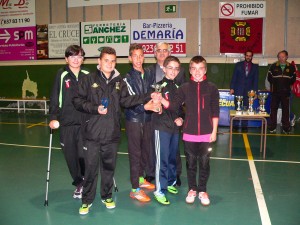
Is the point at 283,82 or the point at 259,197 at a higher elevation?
the point at 283,82

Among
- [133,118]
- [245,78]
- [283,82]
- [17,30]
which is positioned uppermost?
[17,30]

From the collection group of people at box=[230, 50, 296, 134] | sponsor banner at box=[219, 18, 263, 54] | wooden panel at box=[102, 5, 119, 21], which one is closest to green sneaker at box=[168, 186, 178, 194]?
group of people at box=[230, 50, 296, 134]

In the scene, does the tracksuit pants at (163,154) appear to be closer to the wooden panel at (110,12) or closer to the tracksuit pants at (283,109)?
the tracksuit pants at (283,109)

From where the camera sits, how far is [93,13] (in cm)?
1152

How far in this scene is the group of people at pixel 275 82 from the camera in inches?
317

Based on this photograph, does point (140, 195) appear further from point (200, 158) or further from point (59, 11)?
point (59, 11)

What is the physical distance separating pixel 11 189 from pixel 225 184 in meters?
2.96

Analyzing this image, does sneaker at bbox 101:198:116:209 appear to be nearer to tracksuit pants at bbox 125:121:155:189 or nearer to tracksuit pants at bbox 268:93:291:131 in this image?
tracksuit pants at bbox 125:121:155:189

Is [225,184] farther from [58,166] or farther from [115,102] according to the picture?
[58,166]

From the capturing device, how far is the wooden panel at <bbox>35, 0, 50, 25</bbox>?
39.5ft

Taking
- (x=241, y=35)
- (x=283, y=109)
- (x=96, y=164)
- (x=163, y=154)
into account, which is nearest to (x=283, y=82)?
(x=283, y=109)

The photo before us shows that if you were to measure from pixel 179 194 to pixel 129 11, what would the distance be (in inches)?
332

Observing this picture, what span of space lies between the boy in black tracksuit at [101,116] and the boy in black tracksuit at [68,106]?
285mm

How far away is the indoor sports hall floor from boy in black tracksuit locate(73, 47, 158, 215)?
404mm
